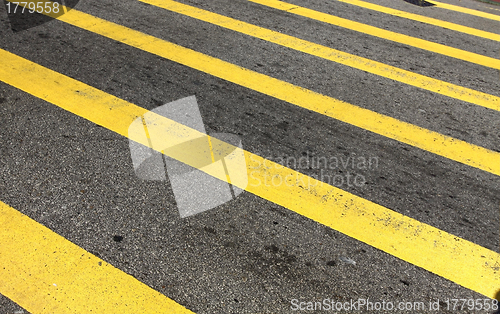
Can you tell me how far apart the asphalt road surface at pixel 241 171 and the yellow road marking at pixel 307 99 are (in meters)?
0.02

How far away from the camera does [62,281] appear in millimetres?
2289

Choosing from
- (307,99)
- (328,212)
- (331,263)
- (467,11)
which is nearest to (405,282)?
(331,263)

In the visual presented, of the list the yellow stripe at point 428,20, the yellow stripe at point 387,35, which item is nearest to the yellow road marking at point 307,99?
the yellow stripe at point 387,35

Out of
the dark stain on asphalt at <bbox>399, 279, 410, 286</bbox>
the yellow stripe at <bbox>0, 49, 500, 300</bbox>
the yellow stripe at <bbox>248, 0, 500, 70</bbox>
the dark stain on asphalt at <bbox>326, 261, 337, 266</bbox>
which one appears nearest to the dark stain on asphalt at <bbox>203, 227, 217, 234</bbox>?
the yellow stripe at <bbox>0, 49, 500, 300</bbox>

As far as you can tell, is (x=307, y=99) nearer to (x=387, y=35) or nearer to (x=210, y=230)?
(x=210, y=230)

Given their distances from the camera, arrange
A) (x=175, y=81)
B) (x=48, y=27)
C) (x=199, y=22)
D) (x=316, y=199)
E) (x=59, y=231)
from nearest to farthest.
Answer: (x=59, y=231), (x=316, y=199), (x=175, y=81), (x=48, y=27), (x=199, y=22)

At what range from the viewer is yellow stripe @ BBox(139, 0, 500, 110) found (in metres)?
4.49

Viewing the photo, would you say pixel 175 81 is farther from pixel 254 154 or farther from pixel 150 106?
pixel 254 154

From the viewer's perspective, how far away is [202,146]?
333 centimetres

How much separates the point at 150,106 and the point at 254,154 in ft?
3.56

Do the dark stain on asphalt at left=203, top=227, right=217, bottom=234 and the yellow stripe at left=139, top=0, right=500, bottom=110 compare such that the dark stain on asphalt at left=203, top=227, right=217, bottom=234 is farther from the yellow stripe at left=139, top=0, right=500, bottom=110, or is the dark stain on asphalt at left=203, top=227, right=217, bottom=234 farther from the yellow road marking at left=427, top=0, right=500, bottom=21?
the yellow road marking at left=427, top=0, right=500, bottom=21

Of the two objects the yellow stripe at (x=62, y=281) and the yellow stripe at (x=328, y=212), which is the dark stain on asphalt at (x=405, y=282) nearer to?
the yellow stripe at (x=328, y=212)

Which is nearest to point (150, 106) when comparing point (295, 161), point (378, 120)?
point (295, 161)

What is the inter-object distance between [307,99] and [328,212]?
152 cm
